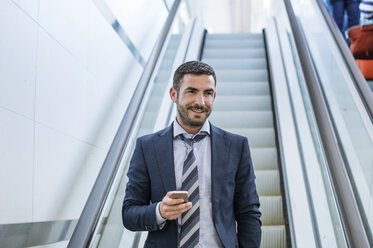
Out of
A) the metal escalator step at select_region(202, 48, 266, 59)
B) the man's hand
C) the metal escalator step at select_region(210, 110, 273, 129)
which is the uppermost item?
the metal escalator step at select_region(202, 48, 266, 59)

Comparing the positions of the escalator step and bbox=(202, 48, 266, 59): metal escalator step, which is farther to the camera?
bbox=(202, 48, 266, 59): metal escalator step

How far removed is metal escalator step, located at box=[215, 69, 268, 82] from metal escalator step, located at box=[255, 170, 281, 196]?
258 centimetres

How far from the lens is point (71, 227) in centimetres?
303

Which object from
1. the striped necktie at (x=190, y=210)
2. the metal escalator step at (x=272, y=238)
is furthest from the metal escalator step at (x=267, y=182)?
the striped necktie at (x=190, y=210)

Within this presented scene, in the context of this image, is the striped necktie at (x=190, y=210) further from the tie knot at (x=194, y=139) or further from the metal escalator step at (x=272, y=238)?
the metal escalator step at (x=272, y=238)

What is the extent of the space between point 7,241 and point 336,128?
2604 mm

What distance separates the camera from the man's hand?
1.68m

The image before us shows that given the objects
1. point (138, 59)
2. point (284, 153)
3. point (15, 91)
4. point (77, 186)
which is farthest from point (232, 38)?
point (15, 91)

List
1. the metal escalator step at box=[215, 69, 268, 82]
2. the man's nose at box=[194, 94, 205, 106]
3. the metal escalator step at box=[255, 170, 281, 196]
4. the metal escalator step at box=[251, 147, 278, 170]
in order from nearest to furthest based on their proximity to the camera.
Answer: the man's nose at box=[194, 94, 205, 106] < the metal escalator step at box=[255, 170, 281, 196] < the metal escalator step at box=[251, 147, 278, 170] < the metal escalator step at box=[215, 69, 268, 82]

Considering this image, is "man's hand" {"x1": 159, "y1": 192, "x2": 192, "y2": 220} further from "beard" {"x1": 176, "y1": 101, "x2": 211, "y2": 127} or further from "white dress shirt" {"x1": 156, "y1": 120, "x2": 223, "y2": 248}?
"beard" {"x1": 176, "y1": 101, "x2": 211, "y2": 127}

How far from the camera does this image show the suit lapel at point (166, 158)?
1951mm

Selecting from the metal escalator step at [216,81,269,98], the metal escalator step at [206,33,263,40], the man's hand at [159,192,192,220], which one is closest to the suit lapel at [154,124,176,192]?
the man's hand at [159,192,192,220]

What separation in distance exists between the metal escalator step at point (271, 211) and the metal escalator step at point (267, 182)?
259 mm

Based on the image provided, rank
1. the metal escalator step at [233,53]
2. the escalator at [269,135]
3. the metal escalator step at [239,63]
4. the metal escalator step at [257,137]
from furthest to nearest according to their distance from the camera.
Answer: the metal escalator step at [233,53], the metal escalator step at [239,63], the metal escalator step at [257,137], the escalator at [269,135]
